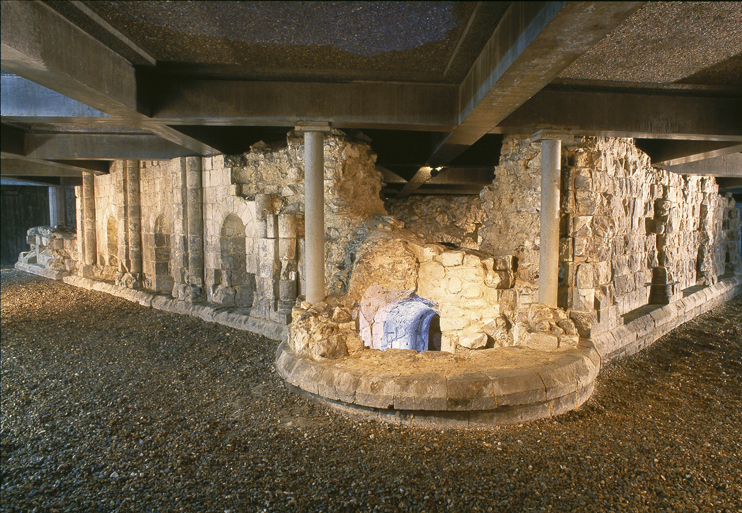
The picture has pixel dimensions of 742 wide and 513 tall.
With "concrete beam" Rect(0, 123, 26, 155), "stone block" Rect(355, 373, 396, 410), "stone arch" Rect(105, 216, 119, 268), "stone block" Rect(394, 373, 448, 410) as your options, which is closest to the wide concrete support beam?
"stone block" Rect(355, 373, 396, 410)

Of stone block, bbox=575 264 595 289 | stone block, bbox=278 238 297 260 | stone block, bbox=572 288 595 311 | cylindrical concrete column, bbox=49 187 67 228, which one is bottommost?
stone block, bbox=572 288 595 311

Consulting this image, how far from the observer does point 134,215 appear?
1054 centimetres

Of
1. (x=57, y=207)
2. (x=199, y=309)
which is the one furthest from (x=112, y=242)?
(x=57, y=207)

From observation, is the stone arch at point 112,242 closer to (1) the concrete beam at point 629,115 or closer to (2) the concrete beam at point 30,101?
(2) the concrete beam at point 30,101

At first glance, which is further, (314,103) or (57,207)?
(57,207)

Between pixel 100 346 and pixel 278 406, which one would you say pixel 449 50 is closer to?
pixel 278 406

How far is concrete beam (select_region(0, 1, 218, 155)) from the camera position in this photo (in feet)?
9.14

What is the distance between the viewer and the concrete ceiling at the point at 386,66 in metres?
3.02

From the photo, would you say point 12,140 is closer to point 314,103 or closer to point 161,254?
point 161,254

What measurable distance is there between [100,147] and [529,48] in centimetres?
819

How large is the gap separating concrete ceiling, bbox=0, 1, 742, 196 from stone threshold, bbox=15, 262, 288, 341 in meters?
3.13

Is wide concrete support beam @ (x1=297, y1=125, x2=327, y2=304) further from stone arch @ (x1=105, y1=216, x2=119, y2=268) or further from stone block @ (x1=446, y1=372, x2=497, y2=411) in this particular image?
stone arch @ (x1=105, y1=216, x2=119, y2=268)

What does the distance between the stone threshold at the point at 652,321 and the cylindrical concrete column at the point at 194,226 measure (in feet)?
24.3

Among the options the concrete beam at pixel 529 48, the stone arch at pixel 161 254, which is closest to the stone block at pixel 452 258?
the concrete beam at pixel 529 48
